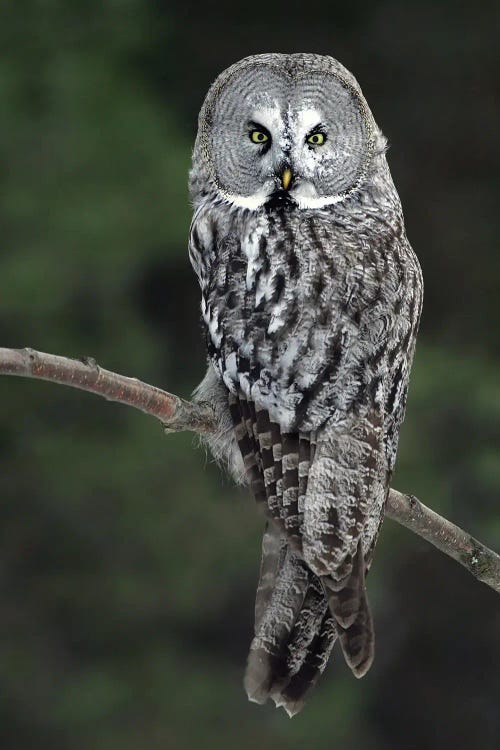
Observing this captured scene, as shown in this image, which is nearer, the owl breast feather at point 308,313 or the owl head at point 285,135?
the owl breast feather at point 308,313

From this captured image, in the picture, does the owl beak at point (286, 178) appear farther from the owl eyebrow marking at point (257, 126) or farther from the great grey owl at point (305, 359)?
the owl eyebrow marking at point (257, 126)

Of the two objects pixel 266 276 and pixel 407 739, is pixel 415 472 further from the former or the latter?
pixel 266 276

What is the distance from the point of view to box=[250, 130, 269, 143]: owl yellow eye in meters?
2.69

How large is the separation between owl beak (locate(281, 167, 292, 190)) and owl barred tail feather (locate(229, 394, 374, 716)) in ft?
1.48

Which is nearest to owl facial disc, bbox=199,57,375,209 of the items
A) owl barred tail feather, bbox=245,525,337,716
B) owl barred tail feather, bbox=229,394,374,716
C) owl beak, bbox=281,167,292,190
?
owl beak, bbox=281,167,292,190

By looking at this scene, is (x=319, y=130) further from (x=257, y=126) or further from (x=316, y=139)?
(x=257, y=126)

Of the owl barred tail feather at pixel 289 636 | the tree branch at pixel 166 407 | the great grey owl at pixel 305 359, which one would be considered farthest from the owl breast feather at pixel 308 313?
the owl barred tail feather at pixel 289 636

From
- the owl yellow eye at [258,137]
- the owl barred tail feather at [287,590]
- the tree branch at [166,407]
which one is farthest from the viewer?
the owl yellow eye at [258,137]

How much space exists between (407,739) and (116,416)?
1956mm

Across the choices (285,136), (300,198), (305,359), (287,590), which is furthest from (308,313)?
(287,590)

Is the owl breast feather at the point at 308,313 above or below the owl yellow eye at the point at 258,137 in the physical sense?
below

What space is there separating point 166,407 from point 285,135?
688mm

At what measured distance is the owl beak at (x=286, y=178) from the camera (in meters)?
2.58

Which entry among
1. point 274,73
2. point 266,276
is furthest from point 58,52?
point 266,276
